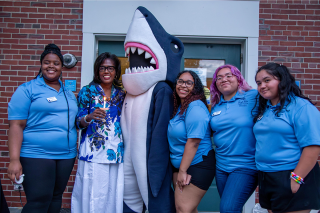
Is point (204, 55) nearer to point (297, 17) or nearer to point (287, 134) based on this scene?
point (297, 17)

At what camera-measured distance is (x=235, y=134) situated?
1.82 meters

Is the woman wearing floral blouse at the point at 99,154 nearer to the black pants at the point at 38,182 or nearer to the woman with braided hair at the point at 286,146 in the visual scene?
the black pants at the point at 38,182

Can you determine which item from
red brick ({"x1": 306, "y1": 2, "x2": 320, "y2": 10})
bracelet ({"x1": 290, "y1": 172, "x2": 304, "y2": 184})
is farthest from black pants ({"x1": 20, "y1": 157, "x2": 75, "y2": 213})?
red brick ({"x1": 306, "y1": 2, "x2": 320, "y2": 10})

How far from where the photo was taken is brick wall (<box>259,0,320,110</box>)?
132 inches

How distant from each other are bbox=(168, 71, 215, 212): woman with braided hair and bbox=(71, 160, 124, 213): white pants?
56 centimetres

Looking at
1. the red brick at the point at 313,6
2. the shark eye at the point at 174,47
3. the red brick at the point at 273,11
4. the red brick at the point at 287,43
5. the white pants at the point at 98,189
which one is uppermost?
the red brick at the point at 313,6

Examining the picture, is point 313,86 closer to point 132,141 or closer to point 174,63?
point 174,63

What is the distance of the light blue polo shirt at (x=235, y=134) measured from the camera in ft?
5.96

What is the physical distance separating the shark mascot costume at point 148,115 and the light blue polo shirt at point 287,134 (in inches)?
32.4

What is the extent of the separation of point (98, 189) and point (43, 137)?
67 centimetres

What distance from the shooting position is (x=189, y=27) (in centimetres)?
330

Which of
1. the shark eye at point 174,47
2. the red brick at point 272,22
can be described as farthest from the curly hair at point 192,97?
the red brick at point 272,22

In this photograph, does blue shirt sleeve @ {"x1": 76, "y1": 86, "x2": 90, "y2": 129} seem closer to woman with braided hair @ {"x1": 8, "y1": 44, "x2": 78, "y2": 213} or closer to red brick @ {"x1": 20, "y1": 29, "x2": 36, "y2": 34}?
woman with braided hair @ {"x1": 8, "y1": 44, "x2": 78, "y2": 213}

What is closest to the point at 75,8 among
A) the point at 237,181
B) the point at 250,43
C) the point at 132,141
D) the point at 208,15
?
the point at 208,15
